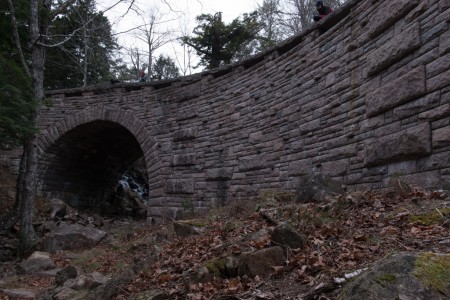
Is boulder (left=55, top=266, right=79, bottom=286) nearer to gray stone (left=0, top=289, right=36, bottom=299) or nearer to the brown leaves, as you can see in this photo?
gray stone (left=0, top=289, right=36, bottom=299)

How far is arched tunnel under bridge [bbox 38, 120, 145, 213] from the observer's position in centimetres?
1315

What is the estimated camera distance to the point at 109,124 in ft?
41.5

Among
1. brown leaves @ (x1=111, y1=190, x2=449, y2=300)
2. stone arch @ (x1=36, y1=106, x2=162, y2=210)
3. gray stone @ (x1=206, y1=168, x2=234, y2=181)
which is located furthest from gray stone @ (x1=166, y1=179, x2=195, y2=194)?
brown leaves @ (x1=111, y1=190, x2=449, y2=300)

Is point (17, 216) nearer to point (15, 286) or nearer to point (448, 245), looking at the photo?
point (15, 286)

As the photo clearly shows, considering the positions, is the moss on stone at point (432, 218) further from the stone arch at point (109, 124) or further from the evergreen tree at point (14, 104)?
the stone arch at point (109, 124)

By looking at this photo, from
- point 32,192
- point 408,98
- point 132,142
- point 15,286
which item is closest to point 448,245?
point 408,98

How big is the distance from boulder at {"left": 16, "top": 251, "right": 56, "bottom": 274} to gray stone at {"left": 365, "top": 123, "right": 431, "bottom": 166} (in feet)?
18.6

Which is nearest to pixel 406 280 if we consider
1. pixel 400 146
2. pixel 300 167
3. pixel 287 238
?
pixel 287 238

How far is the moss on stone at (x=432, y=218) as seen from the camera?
10.8 ft

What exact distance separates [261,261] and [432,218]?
1.54 metres

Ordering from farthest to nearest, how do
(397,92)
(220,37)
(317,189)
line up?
(220,37) → (317,189) → (397,92)

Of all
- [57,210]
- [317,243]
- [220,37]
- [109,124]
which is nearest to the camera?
[317,243]

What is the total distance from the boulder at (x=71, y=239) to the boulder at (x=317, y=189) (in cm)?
534

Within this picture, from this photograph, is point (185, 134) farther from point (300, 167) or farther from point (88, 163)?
point (88, 163)
